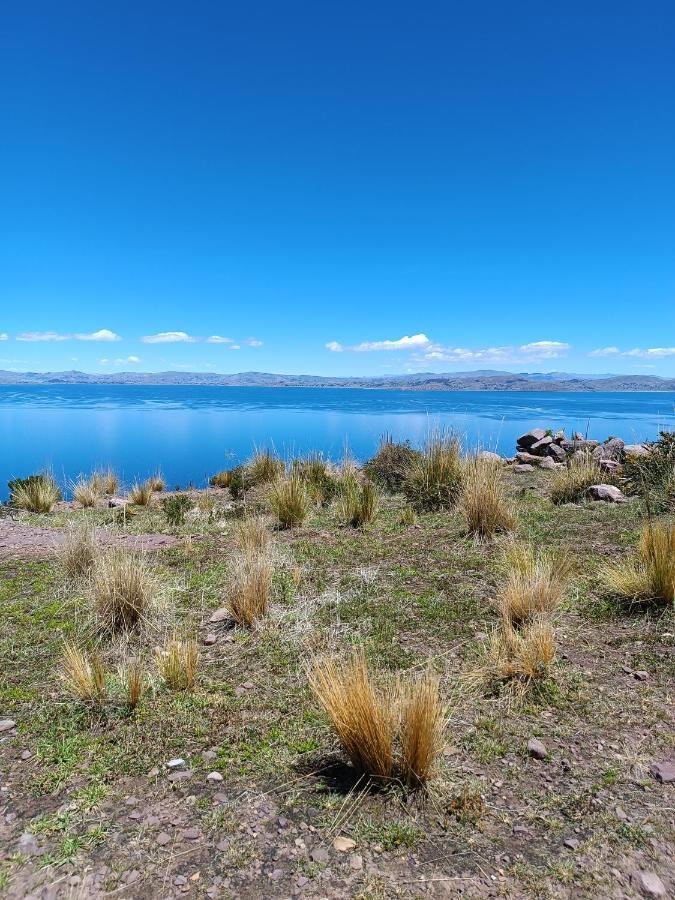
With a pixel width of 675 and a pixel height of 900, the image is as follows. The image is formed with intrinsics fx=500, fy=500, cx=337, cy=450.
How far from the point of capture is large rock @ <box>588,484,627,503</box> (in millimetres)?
7695

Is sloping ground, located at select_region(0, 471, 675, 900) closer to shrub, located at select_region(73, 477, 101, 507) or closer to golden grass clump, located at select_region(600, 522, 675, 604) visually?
golden grass clump, located at select_region(600, 522, 675, 604)

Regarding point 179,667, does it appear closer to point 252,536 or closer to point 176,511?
point 252,536

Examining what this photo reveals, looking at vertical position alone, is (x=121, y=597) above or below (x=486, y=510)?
below

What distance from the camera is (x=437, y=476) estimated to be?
8.28 meters

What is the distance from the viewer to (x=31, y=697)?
3.06 m

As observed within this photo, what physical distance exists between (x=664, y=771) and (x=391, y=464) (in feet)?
29.7

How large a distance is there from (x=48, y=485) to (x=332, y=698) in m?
10.6

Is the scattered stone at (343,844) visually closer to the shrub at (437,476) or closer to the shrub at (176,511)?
the shrub at (437,476)

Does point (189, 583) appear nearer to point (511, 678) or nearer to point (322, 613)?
point (322, 613)

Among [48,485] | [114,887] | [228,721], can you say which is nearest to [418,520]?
[228,721]

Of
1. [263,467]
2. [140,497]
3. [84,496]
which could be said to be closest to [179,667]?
[263,467]

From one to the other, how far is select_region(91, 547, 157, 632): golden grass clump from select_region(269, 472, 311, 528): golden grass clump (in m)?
3.28

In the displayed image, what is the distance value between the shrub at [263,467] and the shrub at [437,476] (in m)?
3.56

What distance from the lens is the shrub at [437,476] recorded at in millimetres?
8078
